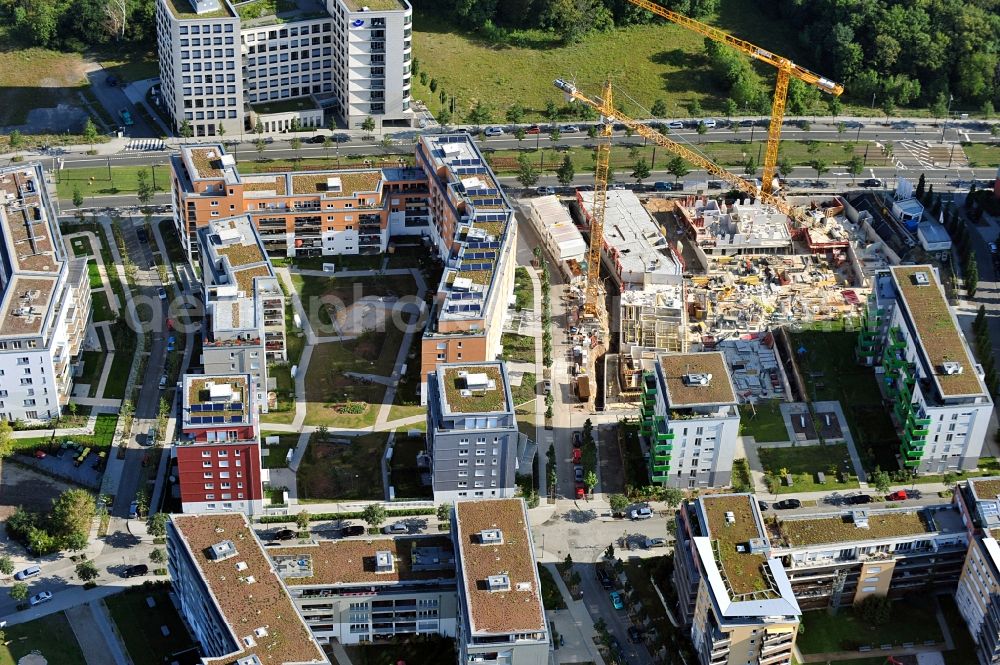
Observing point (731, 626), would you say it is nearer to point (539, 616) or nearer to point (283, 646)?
point (539, 616)

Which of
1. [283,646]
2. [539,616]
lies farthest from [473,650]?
[283,646]

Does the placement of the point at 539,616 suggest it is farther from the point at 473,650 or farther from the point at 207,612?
Result: the point at 207,612

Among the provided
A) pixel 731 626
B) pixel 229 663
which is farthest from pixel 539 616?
pixel 229 663

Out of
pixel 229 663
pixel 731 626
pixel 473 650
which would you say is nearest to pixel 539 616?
pixel 473 650

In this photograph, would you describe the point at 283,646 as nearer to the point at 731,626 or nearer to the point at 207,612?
the point at 207,612

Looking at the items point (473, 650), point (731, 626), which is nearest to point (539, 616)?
point (473, 650)

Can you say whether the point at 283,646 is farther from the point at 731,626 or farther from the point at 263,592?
the point at 731,626
